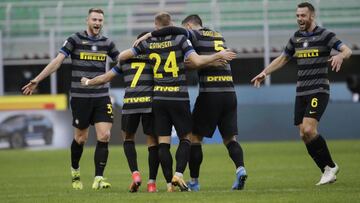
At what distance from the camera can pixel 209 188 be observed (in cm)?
1270

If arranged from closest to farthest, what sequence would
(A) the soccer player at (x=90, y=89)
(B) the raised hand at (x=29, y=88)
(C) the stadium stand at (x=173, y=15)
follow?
1. (B) the raised hand at (x=29, y=88)
2. (A) the soccer player at (x=90, y=89)
3. (C) the stadium stand at (x=173, y=15)

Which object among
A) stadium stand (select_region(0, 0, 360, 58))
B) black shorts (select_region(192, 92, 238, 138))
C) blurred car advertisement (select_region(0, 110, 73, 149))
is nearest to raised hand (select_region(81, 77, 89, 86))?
black shorts (select_region(192, 92, 238, 138))

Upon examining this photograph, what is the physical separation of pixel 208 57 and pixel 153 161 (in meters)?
1.64

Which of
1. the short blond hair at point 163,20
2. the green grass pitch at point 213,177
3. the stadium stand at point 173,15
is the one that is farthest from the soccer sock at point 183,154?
the stadium stand at point 173,15

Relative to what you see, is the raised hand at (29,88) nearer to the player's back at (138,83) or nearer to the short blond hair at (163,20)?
the player's back at (138,83)

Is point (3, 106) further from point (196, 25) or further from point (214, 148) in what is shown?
point (196, 25)

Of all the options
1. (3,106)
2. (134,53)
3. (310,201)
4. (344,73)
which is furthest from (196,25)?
(344,73)

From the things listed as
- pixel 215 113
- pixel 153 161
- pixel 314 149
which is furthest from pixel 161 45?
pixel 314 149

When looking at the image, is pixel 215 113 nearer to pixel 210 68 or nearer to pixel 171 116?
pixel 210 68

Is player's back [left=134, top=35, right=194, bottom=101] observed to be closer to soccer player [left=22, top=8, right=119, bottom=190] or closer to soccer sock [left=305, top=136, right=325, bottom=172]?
soccer player [left=22, top=8, right=119, bottom=190]

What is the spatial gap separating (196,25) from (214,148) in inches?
550

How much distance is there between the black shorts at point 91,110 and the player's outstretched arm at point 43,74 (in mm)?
673

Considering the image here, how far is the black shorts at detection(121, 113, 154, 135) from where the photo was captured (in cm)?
1221

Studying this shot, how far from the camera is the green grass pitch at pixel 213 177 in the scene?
36.0 feet
